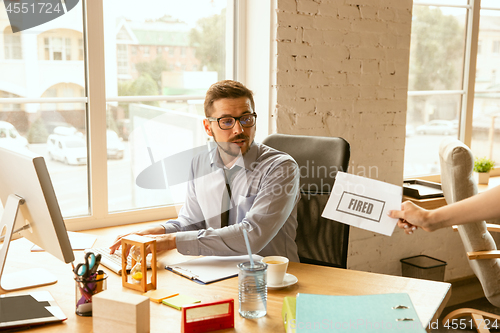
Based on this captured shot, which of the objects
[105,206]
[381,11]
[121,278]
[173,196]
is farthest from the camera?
[381,11]

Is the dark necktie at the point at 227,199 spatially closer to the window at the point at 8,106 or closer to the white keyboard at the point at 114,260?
the white keyboard at the point at 114,260

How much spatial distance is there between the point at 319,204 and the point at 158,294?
31.6 inches

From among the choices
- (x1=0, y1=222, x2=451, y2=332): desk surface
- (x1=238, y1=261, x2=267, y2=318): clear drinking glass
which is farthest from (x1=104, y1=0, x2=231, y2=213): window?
(x1=238, y1=261, x2=267, y2=318): clear drinking glass

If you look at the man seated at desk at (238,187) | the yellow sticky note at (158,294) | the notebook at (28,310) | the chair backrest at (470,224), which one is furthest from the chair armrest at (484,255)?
the notebook at (28,310)

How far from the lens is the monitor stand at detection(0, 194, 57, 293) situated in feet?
4.19

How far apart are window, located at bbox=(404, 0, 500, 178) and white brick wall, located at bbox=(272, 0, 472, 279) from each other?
33cm

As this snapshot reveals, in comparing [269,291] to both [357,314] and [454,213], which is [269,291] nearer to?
[357,314]

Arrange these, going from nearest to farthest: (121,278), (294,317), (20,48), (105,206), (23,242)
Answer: (294,317), (121,278), (23,242), (20,48), (105,206)

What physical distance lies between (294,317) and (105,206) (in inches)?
63.2

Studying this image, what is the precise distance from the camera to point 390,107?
2.94 metres

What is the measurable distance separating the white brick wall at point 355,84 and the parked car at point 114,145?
2.67 ft

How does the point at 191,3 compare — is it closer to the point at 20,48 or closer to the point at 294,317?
the point at 20,48

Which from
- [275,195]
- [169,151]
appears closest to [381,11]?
[169,151]

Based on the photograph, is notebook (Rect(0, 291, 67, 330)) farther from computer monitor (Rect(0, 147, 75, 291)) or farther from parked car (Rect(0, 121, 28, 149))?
parked car (Rect(0, 121, 28, 149))
